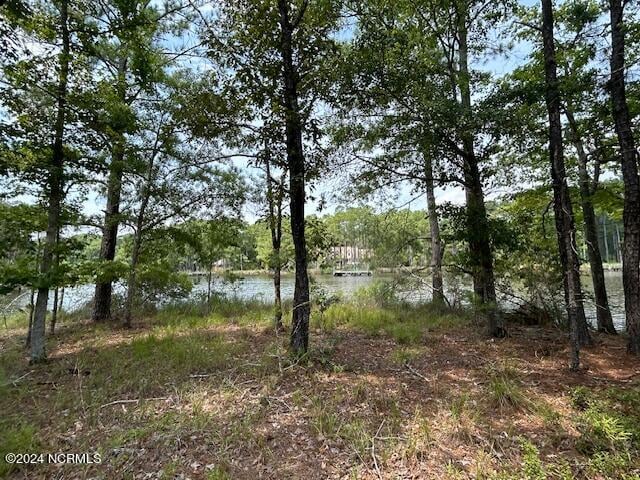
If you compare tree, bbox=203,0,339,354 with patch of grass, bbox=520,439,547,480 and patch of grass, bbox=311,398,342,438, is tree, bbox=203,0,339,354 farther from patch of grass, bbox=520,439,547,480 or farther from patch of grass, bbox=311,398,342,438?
patch of grass, bbox=520,439,547,480

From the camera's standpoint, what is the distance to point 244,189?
7.18 m

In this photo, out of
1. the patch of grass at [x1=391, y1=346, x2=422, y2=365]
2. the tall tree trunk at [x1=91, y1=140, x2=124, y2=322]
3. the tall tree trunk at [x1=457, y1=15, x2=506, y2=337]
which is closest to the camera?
the patch of grass at [x1=391, y1=346, x2=422, y2=365]

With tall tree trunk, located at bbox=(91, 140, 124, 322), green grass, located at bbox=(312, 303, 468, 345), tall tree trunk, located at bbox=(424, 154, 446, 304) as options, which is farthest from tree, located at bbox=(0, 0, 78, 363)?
tall tree trunk, located at bbox=(424, 154, 446, 304)

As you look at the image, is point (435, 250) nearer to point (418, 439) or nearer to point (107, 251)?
point (418, 439)

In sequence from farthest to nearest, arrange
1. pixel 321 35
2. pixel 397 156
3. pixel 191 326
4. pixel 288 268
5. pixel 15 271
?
pixel 191 326
pixel 288 268
pixel 397 156
pixel 321 35
pixel 15 271

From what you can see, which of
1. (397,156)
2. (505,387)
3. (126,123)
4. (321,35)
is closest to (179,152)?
(126,123)

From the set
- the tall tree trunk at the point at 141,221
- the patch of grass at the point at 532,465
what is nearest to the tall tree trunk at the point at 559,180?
the patch of grass at the point at 532,465

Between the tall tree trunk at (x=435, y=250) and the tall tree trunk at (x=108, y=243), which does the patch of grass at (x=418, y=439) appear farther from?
the tall tree trunk at (x=108, y=243)

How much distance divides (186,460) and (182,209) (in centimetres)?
557

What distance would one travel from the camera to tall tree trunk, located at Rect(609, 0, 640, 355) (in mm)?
4266

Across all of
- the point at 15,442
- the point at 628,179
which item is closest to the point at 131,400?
the point at 15,442

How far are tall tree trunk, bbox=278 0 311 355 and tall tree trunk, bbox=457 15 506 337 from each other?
263 centimetres

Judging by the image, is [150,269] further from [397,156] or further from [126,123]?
[397,156]

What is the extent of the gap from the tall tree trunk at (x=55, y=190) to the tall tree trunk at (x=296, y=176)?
9.93 feet
